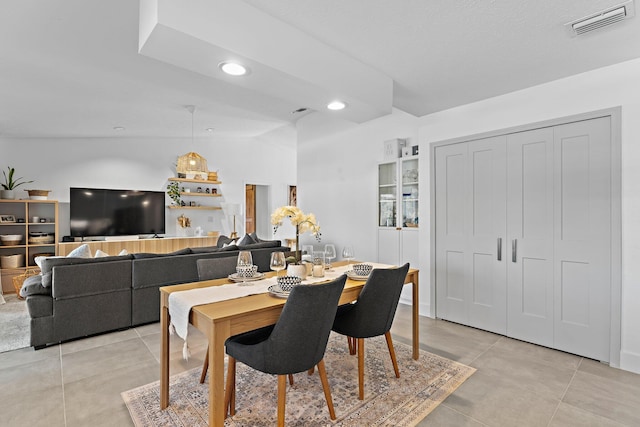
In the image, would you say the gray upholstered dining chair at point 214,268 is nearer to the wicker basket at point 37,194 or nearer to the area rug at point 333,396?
the area rug at point 333,396

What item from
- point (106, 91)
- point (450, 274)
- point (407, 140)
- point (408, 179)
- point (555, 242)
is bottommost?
point (450, 274)

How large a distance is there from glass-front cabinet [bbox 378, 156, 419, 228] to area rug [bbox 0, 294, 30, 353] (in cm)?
410

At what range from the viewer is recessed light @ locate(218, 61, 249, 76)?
7.27 feet

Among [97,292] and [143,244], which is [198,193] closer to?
[143,244]

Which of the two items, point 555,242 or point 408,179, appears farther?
point 408,179

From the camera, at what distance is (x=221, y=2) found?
195cm

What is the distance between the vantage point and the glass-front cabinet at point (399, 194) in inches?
169

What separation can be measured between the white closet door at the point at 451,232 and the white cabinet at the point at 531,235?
11mm

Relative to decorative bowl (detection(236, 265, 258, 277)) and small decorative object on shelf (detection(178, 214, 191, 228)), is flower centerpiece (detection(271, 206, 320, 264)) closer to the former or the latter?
decorative bowl (detection(236, 265, 258, 277))

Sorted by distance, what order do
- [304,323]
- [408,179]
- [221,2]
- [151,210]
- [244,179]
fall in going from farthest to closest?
[244,179]
[151,210]
[408,179]
[221,2]
[304,323]

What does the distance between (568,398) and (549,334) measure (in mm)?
925

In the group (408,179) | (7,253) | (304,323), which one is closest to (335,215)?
(408,179)

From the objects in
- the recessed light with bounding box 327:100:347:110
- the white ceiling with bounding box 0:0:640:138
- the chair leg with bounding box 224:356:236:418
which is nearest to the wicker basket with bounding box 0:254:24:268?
the white ceiling with bounding box 0:0:640:138

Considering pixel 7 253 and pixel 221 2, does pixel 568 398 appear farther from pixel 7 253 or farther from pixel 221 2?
pixel 7 253
